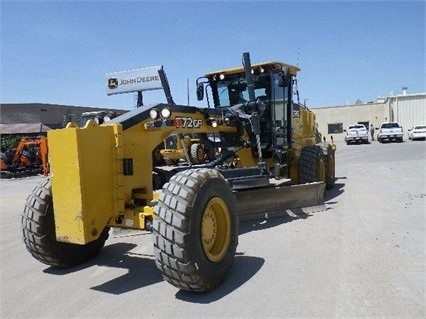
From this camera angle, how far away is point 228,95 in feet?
28.9

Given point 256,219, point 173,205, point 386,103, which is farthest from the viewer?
point 386,103

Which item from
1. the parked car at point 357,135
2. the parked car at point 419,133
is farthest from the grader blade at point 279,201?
the parked car at point 419,133

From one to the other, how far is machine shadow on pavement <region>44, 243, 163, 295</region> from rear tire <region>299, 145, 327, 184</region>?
422 centimetres

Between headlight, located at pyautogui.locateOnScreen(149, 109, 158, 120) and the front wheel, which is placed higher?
headlight, located at pyautogui.locateOnScreen(149, 109, 158, 120)

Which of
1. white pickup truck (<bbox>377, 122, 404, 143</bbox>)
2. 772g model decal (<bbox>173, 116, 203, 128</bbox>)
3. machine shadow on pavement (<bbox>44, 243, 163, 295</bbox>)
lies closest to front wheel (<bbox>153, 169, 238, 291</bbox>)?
machine shadow on pavement (<bbox>44, 243, 163, 295</bbox>)

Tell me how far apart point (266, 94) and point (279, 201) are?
2376mm

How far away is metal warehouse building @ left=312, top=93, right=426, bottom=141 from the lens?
43.9m

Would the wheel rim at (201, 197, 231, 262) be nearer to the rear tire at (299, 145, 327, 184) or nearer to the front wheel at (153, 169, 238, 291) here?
the front wheel at (153, 169, 238, 291)

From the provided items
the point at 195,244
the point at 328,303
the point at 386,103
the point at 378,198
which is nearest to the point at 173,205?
the point at 195,244

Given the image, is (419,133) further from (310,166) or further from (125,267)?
(125,267)

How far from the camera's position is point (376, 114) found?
150 feet

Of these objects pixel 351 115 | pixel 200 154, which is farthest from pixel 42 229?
pixel 351 115

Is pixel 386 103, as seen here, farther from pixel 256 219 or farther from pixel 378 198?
pixel 256 219

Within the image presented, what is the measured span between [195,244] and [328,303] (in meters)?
1.26
